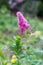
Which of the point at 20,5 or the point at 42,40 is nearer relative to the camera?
the point at 42,40

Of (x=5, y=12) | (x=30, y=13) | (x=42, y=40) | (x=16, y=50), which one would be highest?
(x=30, y=13)

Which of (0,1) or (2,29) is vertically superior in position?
Answer: (0,1)

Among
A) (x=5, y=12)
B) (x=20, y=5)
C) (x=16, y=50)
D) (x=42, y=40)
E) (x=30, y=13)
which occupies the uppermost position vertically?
(x=20, y=5)

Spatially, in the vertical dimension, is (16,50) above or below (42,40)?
below

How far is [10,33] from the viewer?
6.84 m

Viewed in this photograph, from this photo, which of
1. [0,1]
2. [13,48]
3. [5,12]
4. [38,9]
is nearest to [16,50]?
[13,48]

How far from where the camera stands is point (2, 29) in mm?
7262

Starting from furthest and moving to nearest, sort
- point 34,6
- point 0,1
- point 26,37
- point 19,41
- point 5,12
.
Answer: point 34,6, point 0,1, point 5,12, point 26,37, point 19,41

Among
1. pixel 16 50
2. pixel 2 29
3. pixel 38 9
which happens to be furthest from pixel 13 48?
pixel 38 9

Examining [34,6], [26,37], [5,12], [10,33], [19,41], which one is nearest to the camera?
[19,41]

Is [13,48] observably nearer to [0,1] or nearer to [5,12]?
[5,12]

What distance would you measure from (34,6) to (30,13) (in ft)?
1.84

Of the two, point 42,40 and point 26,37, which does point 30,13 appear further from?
point 26,37

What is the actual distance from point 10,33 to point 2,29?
1.62 ft
